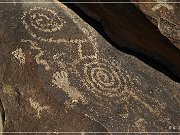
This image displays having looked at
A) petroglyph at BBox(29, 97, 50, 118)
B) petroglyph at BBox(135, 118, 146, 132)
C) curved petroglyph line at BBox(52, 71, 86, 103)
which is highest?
curved petroglyph line at BBox(52, 71, 86, 103)

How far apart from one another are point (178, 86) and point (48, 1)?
0.88 m

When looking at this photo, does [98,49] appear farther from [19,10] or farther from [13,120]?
[13,120]

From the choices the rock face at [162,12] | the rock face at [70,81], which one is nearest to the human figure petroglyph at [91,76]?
the rock face at [70,81]

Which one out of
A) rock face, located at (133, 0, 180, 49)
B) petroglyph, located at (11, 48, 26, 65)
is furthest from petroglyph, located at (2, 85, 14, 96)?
rock face, located at (133, 0, 180, 49)

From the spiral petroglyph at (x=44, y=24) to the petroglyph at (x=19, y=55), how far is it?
0.50 ft

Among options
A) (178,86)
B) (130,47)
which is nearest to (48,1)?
(130,47)

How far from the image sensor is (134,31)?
246 centimetres

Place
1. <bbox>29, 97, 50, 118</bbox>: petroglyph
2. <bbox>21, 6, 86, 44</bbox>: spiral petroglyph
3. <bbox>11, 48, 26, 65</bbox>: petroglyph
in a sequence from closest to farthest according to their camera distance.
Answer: <bbox>29, 97, 50, 118</bbox>: petroglyph
<bbox>11, 48, 26, 65</bbox>: petroglyph
<bbox>21, 6, 86, 44</bbox>: spiral petroglyph

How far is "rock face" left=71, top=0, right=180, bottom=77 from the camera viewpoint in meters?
2.36

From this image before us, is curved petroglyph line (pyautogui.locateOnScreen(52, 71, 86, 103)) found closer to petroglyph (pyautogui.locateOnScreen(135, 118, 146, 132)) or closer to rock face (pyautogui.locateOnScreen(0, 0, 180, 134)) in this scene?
rock face (pyautogui.locateOnScreen(0, 0, 180, 134))

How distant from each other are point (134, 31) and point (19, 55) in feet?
2.11

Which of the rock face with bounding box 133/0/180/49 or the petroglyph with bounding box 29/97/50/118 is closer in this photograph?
the petroglyph with bounding box 29/97/50/118

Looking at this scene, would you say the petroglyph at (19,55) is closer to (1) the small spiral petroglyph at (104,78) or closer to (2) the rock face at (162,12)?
(1) the small spiral petroglyph at (104,78)

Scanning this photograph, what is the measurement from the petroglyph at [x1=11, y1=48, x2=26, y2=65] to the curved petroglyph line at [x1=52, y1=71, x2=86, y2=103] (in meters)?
0.18
